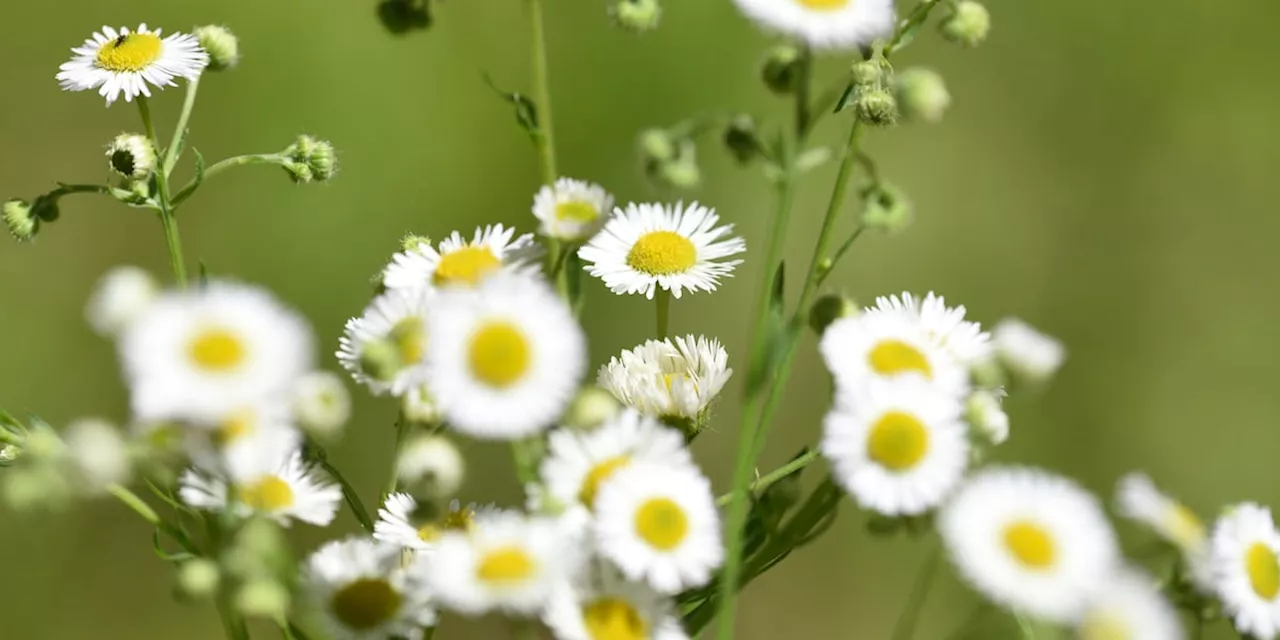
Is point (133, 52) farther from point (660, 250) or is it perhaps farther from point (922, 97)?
point (922, 97)

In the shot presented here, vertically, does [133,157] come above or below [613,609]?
above

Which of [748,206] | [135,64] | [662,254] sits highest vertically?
[748,206]

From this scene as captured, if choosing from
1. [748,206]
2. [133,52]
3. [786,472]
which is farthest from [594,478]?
[748,206]

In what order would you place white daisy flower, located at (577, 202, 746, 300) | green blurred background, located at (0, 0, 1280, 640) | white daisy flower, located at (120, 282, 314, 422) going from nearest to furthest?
white daisy flower, located at (120, 282, 314, 422), white daisy flower, located at (577, 202, 746, 300), green blurred background, located at (0, 0, 1280, 640)

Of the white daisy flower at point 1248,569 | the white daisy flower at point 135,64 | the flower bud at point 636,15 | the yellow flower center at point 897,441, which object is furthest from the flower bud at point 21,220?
the white daisy flower at point 1248,569

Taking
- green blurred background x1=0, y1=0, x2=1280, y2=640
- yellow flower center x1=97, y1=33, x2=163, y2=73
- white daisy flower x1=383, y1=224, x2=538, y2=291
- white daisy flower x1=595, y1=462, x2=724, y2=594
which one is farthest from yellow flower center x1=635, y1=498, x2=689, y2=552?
green blurred background x1=0, y1=0, x2=1280, y2=640

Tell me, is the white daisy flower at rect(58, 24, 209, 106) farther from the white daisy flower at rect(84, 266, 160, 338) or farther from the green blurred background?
the green blurred background

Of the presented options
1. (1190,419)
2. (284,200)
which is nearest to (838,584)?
(1190,419)
